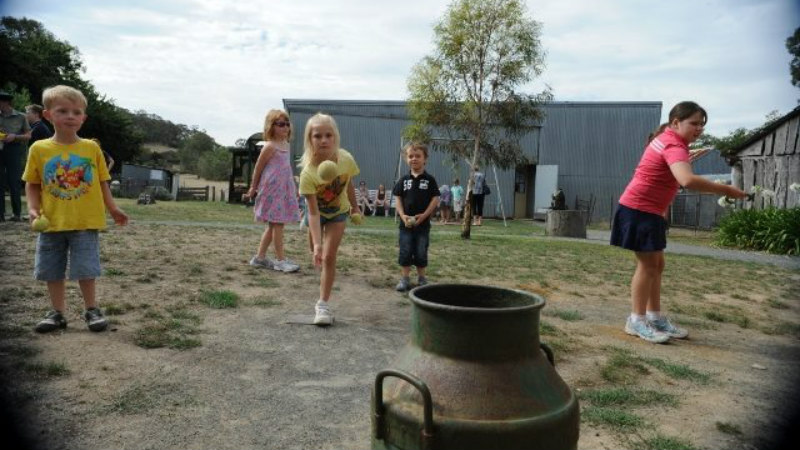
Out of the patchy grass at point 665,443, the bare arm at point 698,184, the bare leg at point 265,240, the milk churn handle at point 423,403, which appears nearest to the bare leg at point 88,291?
the bare leg at point 265,240

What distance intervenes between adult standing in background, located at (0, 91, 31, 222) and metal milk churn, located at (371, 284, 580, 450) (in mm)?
9138

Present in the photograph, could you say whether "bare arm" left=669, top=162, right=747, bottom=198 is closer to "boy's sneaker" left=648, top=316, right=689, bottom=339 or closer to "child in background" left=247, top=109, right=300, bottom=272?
"boy's sneaker" left=648, top=316, right=689, bottom=339

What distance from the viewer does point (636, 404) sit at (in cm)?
282

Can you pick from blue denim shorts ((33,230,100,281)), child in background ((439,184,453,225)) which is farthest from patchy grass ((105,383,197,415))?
child in background ((439,184,453,225))

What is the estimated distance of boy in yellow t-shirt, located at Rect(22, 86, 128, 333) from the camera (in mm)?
3557

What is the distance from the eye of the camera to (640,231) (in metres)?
4.13

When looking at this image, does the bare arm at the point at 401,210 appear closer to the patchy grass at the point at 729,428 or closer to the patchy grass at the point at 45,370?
the patchy grass at the point at 45,370

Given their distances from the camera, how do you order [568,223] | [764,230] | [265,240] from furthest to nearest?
[568,223] < [764,230] < [265,240]

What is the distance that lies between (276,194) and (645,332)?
420 cm

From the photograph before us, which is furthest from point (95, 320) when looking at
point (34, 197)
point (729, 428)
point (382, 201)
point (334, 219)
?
point (382, 201)

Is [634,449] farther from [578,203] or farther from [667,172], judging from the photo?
[578,203]

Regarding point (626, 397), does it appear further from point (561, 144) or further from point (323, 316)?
point (561, 144)

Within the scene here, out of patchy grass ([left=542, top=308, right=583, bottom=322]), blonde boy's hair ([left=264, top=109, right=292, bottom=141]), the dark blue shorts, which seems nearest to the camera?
the dark blue shorts

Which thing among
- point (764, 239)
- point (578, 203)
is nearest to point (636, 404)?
point (764, 239)
